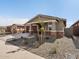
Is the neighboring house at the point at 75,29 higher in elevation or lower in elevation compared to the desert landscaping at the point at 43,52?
higher

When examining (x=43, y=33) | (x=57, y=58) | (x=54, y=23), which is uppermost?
(x=54, y=23)

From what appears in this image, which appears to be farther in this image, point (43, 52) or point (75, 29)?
point (75, 29)

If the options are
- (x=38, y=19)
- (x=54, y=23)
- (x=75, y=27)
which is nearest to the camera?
(x=54, y=23)

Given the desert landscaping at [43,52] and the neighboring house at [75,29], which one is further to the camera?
the neighboring house at [75,29]

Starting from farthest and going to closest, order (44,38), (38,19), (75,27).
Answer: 1. (75,27)
2. (38,19)
3. (44,38)

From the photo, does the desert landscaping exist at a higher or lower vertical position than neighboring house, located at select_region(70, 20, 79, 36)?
lower

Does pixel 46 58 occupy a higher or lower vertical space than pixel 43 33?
lower

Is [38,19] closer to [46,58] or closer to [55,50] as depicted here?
[55,50]

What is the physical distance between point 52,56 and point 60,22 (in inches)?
503

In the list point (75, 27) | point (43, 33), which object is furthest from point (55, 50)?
point (75, 27)

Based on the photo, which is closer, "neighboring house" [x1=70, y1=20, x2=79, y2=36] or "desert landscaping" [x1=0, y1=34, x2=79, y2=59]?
"desert landscaping" [x1=0, y1=34, x2=79, y2=59]

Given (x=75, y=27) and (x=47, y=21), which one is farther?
(x=75, y=27)

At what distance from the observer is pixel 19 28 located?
42438 millimetres

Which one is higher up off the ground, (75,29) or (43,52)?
(75,29)
